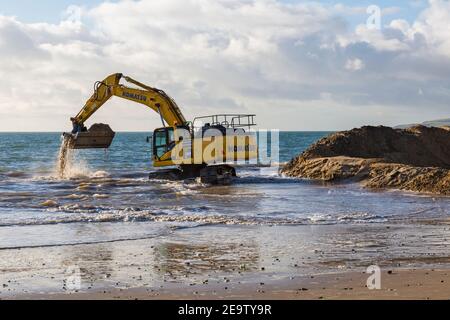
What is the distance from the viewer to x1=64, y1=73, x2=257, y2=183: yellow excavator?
98.2 feet

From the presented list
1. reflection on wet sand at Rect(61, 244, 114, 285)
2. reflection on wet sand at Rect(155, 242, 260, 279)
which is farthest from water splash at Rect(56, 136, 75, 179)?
reflection on wet sand at Rect(155, 242, 260, 279)

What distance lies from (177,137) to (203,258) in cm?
1834

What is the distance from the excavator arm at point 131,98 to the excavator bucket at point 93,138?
0.77 m

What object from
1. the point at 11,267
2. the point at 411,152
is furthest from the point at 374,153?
the point at 11,267

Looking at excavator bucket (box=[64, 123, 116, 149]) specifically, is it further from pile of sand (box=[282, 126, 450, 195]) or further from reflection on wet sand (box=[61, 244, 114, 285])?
reflection on wet sand (box=[61, 244, 114, 285])

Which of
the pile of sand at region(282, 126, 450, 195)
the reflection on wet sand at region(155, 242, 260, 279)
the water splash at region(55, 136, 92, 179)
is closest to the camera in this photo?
the reflection on wet sand at region(155, 242, 260, 279)

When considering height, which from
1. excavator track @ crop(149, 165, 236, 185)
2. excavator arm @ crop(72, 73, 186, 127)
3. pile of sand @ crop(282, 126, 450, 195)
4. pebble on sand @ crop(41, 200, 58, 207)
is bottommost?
pebble on sand @ crop(41, 200, 58, 207)

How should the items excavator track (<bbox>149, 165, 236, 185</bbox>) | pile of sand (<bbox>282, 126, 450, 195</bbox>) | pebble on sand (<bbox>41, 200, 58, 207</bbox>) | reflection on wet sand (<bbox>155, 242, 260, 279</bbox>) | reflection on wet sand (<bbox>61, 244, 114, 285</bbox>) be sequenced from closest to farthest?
reflection on wet sand (<bbox>61, 244, 114, 285</bbox>)
reflection on wet sand (<bbox>155, 242, 260, 279</bbox>)
pebble on sand (<bbox>41, 200, 58, 207</bbox>)
pile of sand (<bbox>282, 126, 450, 195</bbox>)
excavator track (<bbox>149, 165, 236, 185</bbox>)

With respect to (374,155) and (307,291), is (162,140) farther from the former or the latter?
(307,291)

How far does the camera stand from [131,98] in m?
31.5
